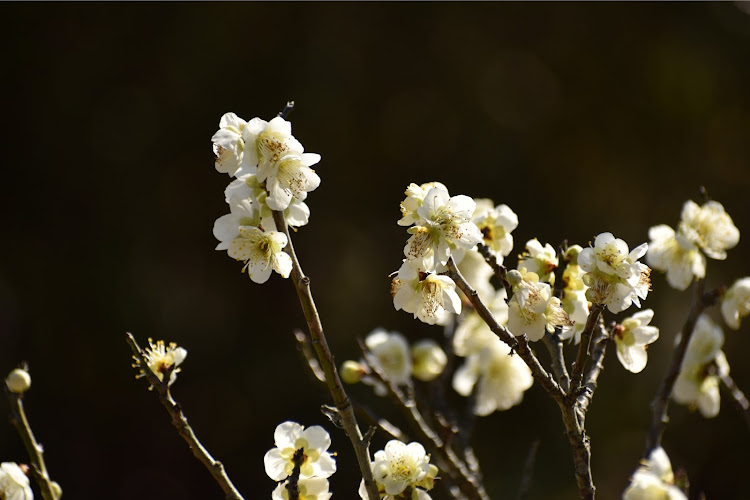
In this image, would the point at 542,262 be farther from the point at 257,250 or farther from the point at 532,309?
the point at 257,250

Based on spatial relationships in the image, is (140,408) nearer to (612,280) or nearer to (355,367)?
(355,367)

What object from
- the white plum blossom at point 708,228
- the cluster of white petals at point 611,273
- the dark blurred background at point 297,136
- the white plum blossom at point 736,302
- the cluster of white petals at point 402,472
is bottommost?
the dark blurred background at point 297,136

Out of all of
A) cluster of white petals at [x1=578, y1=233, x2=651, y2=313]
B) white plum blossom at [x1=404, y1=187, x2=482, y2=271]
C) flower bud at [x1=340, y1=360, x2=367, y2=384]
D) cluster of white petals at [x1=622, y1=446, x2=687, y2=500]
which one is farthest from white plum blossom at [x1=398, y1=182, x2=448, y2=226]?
flower bud at [x1=340, y1=360, x2=367, y2=384]

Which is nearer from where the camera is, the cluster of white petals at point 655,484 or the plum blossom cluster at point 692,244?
the cluster of white petals at point 655,484

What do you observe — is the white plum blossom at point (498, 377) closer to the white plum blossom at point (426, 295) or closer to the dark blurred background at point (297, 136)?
the white plum blossom at point (426, 295)

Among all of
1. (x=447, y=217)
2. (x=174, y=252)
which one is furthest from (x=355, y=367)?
(x=174, y=252)

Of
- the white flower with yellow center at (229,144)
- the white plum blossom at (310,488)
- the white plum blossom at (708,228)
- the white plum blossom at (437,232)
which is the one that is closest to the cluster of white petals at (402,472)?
the white plum blossom at (310,488)

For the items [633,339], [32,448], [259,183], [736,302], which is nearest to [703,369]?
[736,302]
